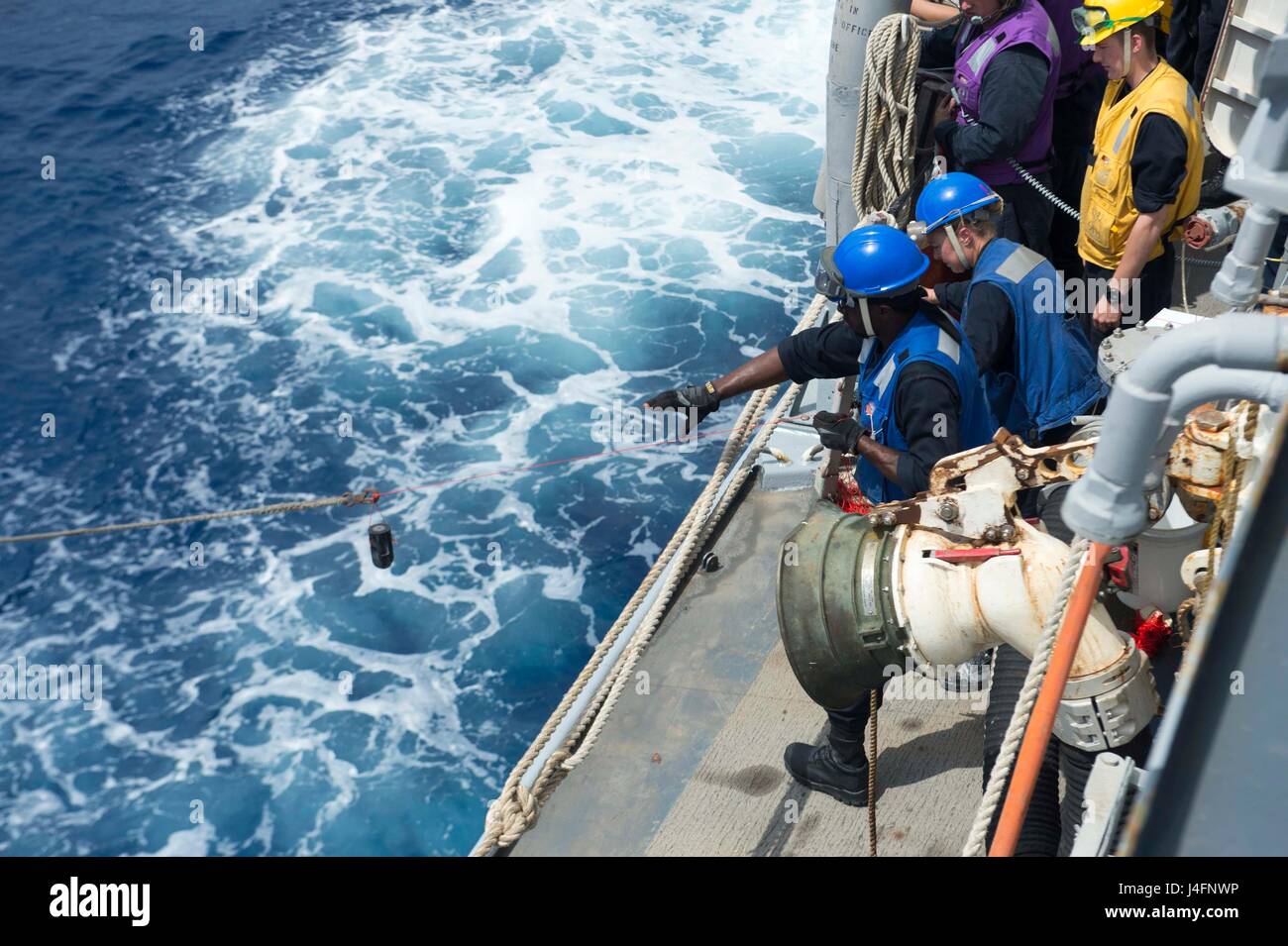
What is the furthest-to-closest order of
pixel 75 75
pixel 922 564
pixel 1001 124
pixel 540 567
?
pixel 75 75, pixel 540 567, pixel 1001 124, pixel 922 564

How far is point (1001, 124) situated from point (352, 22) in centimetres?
1459

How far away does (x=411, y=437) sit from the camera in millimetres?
10102

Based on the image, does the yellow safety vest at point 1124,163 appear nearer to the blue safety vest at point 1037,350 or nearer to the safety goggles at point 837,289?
the blue safety vest at point 1037,350

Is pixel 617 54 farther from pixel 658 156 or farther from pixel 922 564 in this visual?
pixel 922 564

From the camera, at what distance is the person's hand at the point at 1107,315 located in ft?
14.9

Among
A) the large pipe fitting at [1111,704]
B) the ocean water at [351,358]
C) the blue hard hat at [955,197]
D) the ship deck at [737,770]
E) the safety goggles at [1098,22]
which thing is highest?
the safety goggles at [1098,22]

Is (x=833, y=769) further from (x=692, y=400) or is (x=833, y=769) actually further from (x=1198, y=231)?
(x=1198, y=231)

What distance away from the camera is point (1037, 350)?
4.08 m

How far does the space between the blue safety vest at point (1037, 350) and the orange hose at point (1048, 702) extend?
2234 mm

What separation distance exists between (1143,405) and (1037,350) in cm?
252

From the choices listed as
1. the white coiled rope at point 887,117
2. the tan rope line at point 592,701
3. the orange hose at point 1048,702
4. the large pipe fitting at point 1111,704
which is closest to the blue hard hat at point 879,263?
the tan rope line at point 592,701

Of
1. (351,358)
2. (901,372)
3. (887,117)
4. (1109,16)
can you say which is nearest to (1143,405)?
(901,372)
